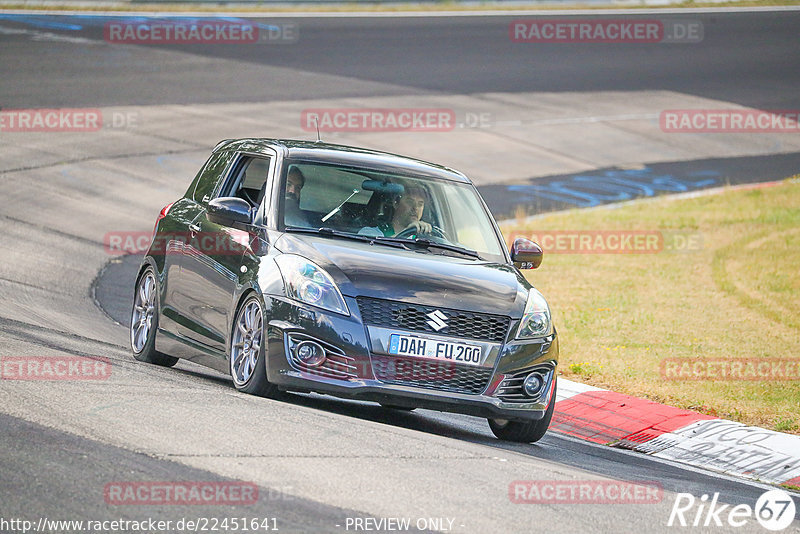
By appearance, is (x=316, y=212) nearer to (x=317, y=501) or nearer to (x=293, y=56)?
(x=317, y=501)

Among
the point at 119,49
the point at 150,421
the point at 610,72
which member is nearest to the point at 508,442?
the point at 150,421

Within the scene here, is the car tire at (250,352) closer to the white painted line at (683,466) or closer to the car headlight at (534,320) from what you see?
the car headlight at (534,320)

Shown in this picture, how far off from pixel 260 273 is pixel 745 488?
354cm

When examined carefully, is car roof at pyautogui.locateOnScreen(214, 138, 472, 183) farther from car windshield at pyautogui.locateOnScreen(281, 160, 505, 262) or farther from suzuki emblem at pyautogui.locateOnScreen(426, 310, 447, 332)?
suzuki emblem at pyautogui.locateOnScreen(426, 310, 447, 332)

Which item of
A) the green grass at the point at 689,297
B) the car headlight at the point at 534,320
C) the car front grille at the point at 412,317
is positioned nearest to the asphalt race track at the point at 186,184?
the car front grille at the point at 412,317

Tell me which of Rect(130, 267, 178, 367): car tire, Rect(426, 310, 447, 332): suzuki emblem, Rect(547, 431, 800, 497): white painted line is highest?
Rect(426, 310, 447, 332): suzuki emblem

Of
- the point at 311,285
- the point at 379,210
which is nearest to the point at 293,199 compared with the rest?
the point at 379,210

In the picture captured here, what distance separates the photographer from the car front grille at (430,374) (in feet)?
26.6

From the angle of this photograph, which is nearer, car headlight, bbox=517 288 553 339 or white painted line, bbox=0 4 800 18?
car headlight, bbox=517 288 553 339

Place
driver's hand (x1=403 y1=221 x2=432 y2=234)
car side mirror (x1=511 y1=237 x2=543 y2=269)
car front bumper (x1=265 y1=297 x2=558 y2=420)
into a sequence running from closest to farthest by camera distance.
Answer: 1. car front bumper (x1=265 y1=297 x2=558 y2=420)
2. driver's hand (x1=403 y1=221 x2=432 y2=234)
3. car side mirror (x1=511 y1=237 x2=543 y2=269)

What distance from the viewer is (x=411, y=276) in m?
8.34

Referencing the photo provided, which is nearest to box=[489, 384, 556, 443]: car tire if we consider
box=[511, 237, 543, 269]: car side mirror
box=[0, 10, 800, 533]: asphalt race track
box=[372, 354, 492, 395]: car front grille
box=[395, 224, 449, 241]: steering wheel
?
box=[0, 10, 800, 533]: asphalt race track

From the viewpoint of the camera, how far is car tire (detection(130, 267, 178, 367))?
1035 centimetres

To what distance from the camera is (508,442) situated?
910cm
